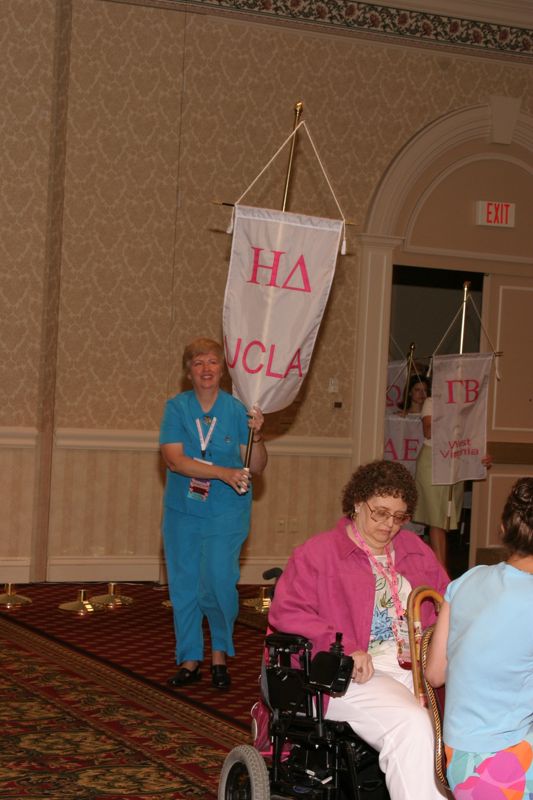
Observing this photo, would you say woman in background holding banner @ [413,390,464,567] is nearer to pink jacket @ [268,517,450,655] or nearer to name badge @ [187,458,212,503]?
name badge @ [187,458,212,503]

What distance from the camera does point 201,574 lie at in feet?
18.4

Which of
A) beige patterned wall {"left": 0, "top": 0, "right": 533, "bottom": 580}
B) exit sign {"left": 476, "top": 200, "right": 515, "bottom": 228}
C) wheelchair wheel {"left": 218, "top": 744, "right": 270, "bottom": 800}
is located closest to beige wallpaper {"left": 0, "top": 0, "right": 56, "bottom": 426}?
beige patterned wall {"left": 0, "top": 0, "right": 533, "bottom": 580}

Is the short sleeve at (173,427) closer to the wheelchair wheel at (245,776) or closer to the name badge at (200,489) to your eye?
the name badge at (200,489)

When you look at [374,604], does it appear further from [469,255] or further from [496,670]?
[469,255]

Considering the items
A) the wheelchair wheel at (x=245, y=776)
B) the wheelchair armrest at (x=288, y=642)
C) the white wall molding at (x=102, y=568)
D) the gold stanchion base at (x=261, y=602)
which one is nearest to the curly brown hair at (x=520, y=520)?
the wheelchair armrest at (x=288, y=642)

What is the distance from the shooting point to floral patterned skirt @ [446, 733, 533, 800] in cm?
262

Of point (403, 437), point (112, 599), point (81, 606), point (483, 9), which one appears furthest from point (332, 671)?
point (483, 9)

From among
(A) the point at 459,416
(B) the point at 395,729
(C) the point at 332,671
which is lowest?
→ (B) the point at 395,729

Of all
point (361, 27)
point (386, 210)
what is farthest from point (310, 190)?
point (361, 27)

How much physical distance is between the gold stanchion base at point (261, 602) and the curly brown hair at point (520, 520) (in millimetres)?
5155

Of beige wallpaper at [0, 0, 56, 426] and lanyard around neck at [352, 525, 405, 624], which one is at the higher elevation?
beige wallpaper at [0, 0, 56, 426]

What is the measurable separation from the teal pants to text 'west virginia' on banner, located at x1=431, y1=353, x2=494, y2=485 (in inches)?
131

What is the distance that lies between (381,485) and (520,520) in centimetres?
108

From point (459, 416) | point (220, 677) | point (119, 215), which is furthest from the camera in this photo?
point (459, 416)
